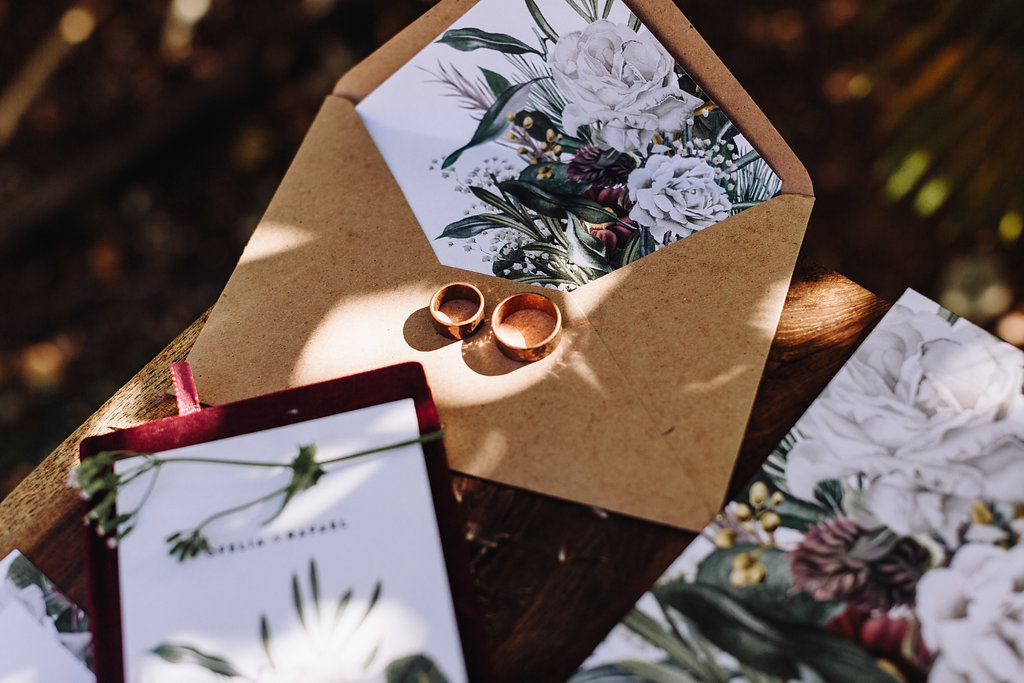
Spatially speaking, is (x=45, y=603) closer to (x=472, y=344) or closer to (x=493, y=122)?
(x=472, y=344)

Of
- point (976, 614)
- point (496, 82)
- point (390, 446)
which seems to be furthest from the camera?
point (496, 82)

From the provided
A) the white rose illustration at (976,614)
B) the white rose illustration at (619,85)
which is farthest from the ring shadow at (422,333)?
the white rose illustration at (976,614)

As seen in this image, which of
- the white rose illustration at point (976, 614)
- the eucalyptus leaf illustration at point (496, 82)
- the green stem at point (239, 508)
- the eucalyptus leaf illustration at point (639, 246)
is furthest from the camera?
the eucalyptus leaf illustration at point (496, 82)

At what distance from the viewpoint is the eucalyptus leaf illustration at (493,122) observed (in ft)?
3.06

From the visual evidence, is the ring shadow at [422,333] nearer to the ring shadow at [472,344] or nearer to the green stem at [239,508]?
the ring shadow at [472,344]

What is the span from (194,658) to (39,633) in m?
0.19

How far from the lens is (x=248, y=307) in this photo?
0.86 meters

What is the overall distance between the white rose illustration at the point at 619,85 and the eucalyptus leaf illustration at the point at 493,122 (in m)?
0.06

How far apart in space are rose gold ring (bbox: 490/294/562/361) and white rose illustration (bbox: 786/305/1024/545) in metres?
0.29

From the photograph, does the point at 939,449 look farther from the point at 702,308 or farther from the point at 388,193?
the point at 388,193

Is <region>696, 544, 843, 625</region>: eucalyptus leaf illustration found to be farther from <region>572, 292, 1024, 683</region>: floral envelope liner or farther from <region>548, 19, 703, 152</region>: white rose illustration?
<region>548, 19, 703, 152</region>: white rose illustration

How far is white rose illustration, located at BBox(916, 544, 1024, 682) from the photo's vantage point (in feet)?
2.05

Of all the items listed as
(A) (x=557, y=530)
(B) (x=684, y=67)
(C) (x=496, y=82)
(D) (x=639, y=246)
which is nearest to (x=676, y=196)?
(D) (x=639, y=246)

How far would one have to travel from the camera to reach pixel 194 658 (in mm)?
672
